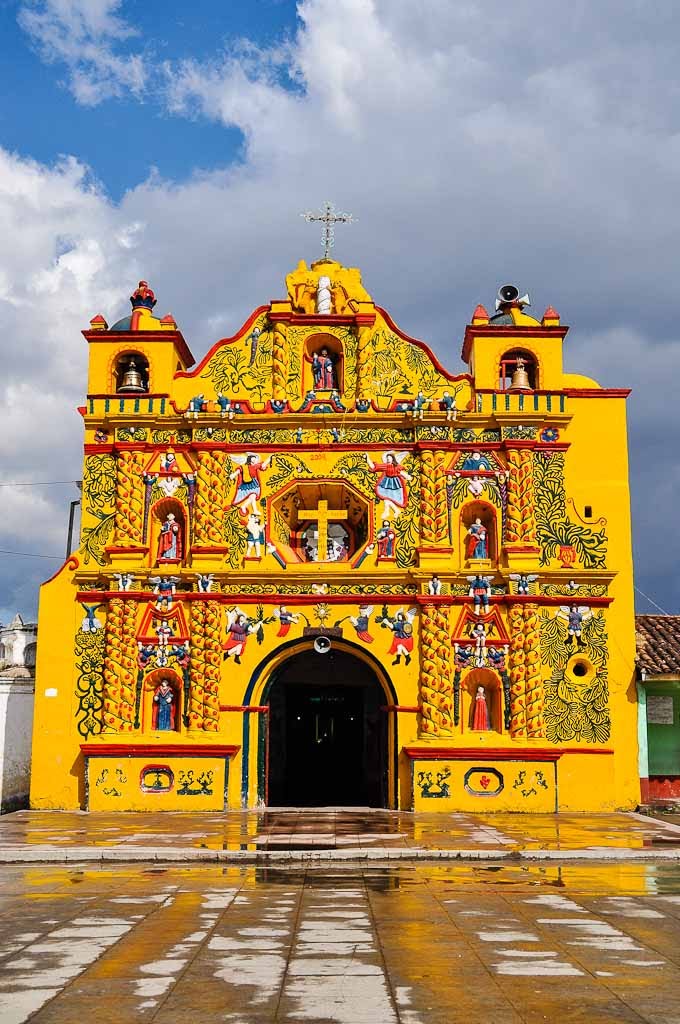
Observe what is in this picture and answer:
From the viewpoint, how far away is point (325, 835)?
1780 cm

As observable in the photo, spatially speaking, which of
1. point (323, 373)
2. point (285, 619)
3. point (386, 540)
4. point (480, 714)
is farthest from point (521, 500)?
point (285, 619)

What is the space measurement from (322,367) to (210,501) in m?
4.07

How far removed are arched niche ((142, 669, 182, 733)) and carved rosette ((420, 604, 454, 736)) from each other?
5.25 meters

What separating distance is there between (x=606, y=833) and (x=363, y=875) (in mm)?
6055

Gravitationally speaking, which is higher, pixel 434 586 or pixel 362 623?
pixel 434 586

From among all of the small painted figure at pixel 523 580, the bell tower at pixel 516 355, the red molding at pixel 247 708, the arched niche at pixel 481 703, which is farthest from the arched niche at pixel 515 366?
the red molding at pixel 247 708

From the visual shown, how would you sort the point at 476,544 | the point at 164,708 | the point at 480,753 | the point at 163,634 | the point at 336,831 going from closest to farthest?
the point at 336,831 → the point at 480,753 → the point at 164,708 → the point at 163,634 → the point at 476,544

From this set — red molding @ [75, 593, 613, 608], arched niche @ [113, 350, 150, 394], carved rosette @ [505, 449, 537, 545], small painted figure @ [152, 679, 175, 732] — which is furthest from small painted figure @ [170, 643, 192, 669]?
carved rosette @ [505, 449, 537, 545]

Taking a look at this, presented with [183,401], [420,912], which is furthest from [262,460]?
[420,912]

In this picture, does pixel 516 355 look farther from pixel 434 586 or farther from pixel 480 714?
pixel 480 714

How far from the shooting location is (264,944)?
9.52 m

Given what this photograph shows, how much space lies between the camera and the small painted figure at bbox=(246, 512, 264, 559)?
913 inches

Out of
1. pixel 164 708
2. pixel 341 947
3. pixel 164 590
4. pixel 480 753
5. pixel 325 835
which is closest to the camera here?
pixel 341 947

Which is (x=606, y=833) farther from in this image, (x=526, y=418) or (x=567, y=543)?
(x=526, y=418)
